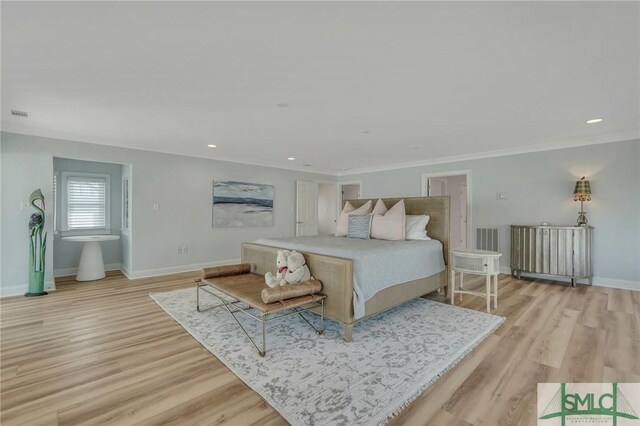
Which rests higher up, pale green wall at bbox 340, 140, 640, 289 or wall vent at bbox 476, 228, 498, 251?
pale green wall at bbox 340, 140, 640, 289

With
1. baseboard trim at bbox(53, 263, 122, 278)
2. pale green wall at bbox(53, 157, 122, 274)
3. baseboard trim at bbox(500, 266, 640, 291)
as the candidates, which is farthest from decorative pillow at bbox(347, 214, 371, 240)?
baseboard trim at bbox(53, 263, 122, 278)

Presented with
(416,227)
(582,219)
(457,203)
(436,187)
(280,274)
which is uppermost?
(436,187)

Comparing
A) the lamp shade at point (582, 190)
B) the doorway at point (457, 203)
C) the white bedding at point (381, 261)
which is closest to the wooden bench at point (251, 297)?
the white bedding at point (381, 261)

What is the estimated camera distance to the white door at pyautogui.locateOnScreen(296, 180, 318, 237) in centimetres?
718

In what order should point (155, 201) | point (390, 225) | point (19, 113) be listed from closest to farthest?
1. point (19, 113)
2. point (390, 225)
3. point (155, 201)

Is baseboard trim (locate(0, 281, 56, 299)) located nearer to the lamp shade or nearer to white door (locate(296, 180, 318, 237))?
white door (locate(296, 180, 318, 237))

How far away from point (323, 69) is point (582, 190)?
14.4ft

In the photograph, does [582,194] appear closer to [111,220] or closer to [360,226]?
[360,226]

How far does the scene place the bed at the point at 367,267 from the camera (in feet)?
8.21

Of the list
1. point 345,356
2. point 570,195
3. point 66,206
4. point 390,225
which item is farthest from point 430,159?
point 66,206

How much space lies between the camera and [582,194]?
13.9 ft

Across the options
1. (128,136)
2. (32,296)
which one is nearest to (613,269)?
(128,136)

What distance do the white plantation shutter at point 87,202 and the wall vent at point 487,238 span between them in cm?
708

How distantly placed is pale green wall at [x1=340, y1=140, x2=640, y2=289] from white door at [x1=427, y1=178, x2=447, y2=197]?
0.69 metres
